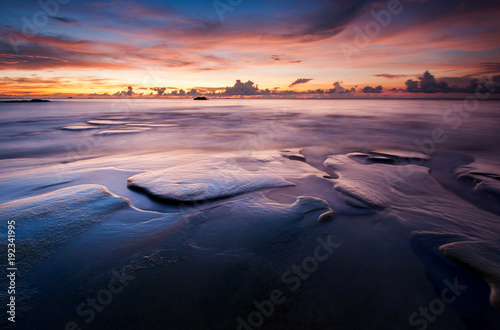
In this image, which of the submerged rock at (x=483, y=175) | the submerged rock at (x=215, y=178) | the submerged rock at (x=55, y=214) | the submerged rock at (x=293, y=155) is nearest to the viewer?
the submerged rock at (x=55, y=214)

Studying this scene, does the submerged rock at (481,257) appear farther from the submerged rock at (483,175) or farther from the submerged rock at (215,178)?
the submerged rock at (215,178)

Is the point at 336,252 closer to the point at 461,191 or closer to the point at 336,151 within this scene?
the point at 461,191

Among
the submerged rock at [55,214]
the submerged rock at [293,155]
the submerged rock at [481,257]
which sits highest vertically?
the submerged rock at [481,257]

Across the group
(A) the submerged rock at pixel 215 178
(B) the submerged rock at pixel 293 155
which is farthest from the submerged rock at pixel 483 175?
(B) the submerged rock at pixel 293 155

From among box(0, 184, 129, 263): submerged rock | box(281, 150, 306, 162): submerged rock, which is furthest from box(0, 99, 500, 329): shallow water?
box(281, 150, 306, 162): submerged rock

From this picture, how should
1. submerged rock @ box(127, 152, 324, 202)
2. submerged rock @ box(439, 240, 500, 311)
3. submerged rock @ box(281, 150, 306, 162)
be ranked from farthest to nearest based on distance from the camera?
submerged rock @ box(281, 150, 306, 162), submerged rock @ box(127, 152, 324, 202), submerged rock @ box(439, 240, 500, 311)

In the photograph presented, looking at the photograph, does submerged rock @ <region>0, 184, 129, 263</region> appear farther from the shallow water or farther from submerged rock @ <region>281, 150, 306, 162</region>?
submerged rock @ <region>281, 150, 306, 162</region>

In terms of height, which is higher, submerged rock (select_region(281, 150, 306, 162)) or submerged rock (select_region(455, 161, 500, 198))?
submerged rock (select_region(455, 161, 500, 198))

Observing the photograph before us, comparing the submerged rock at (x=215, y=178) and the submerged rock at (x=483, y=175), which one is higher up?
the submerged rock at (x=483, y=175)

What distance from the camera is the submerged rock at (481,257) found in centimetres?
251

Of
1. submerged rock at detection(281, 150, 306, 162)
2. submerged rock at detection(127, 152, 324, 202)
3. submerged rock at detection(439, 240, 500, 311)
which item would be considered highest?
submerged rock at detection(439, 240, 500, 311)

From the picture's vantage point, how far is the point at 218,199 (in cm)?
461

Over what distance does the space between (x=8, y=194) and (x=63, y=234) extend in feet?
9.05

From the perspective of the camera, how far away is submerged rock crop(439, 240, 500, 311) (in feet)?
8.25
